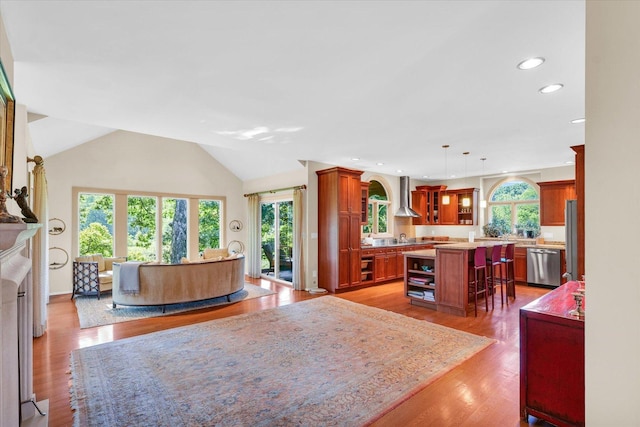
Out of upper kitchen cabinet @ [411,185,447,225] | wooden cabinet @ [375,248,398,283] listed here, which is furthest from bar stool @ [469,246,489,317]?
upper kitchen cabinet @ [411,185,447,225]

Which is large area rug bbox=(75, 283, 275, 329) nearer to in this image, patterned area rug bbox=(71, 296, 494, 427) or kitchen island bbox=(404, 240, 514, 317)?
patterned area rug bbox=(71, 296, 494, 427)

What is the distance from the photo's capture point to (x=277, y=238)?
758 cm

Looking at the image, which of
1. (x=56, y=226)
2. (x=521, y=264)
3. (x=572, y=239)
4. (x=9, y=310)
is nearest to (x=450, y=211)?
(x=521, y=264)

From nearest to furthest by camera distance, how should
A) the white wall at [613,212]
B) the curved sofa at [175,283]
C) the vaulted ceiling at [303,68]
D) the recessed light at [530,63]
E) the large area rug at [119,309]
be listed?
the white wall at [613,212] → the vaulted ceiling at [303,68] → the recessed light at [530,63] → the large area rug at [119,309] → the curved sofa at [175,283]

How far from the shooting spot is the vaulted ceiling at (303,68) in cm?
187

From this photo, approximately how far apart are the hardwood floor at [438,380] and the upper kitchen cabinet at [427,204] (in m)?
3.52

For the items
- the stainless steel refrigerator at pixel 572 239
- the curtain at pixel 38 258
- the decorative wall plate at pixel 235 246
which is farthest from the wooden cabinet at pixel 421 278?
the curtain at pixel 38 258

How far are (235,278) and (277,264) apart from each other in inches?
73.0

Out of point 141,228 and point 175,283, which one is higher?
point 141,228

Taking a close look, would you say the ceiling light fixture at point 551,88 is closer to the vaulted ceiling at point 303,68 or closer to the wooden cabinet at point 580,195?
the vaulted ceiling at point 303,68

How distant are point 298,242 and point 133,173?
404 cm

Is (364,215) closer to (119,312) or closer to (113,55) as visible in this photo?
(119,312)

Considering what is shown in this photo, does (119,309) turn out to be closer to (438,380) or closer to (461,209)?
(438,380)

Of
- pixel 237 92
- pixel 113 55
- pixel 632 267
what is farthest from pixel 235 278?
pixel 632 267
